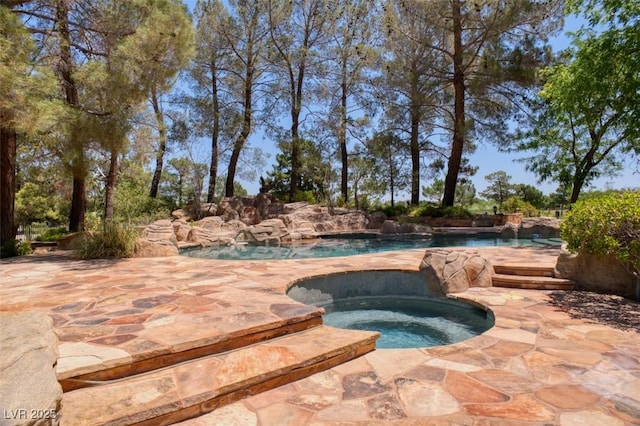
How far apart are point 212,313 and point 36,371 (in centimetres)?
147

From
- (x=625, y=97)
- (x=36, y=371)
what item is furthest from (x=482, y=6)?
(x=36, y=371)

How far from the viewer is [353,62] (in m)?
17.9

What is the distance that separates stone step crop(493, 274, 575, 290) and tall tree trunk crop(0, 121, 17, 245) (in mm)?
9160

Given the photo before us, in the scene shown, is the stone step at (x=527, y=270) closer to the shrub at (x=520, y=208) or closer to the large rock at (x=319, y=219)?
the large rock at (x=319, y=219)

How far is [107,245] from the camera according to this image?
6.75 meters

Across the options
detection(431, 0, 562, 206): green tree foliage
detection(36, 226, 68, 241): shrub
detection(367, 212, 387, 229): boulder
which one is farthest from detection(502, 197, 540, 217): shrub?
detection(36, 226, 68, 241): shrub

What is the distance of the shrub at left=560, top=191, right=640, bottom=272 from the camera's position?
362 cm

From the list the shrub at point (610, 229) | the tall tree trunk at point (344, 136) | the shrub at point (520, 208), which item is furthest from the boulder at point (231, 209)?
the shrub at point (610, 229)

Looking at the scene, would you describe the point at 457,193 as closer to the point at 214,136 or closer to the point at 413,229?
the point at 413,229

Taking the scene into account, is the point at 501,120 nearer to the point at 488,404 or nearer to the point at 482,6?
the point at 482,6

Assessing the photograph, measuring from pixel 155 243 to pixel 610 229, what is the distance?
7.19 metres

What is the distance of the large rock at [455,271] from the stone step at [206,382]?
7.06 ft

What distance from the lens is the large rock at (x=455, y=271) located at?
14.7 ft

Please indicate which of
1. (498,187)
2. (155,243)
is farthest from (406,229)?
(498,187)
